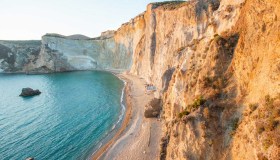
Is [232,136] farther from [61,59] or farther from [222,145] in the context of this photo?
[61,59]

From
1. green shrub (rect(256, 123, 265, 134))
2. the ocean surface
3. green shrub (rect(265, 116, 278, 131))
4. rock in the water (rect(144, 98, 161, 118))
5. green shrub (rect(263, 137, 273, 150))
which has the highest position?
green shrub (rect(265, 116, 278, 131))

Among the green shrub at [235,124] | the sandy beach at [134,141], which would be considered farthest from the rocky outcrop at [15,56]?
the green shrub at [235,124]

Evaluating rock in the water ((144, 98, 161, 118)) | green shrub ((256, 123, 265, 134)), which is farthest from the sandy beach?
green shrub ((256, 123, 265, 134))

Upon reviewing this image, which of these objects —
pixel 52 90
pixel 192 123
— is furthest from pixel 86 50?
pixel 192 123

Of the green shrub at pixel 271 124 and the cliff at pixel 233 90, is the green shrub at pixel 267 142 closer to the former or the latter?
the cliff at pixel 233 90

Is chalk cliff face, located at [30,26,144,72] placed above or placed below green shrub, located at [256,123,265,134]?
above

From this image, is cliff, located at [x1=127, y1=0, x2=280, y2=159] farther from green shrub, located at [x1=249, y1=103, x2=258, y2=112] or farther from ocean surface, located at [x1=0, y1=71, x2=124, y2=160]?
ocean surface, located at [x1=0, y1=71, x2=124, y2=160]

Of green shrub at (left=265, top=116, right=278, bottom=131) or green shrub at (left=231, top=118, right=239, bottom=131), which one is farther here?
green shrub at (left=231, top=118, right=239, bottom=131)

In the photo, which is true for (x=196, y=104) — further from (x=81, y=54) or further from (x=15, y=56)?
(x=15, y=56)
